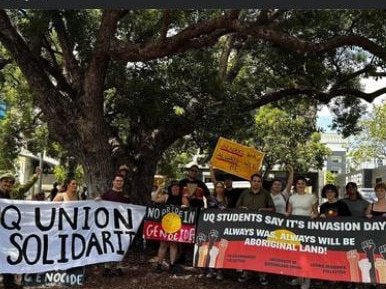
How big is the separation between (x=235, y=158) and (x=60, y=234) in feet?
17.6

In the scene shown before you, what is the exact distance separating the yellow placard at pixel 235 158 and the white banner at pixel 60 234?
4079mm

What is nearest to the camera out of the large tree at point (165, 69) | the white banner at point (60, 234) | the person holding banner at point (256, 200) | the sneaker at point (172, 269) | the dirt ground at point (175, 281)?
the white banner at point (60, 234)

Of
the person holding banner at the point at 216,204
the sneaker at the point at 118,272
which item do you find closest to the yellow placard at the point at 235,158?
the person holding banner at the point at 216,204

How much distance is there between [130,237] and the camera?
33.2 feet

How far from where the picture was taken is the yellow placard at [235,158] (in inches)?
541

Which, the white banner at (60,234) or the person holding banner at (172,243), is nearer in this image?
the white banner at (60,234)

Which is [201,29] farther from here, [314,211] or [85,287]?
[85,287]

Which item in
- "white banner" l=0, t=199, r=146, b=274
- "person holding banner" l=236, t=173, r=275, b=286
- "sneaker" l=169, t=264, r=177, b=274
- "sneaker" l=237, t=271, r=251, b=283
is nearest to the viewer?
"white banner" l=0, t=199, r=146, b=274

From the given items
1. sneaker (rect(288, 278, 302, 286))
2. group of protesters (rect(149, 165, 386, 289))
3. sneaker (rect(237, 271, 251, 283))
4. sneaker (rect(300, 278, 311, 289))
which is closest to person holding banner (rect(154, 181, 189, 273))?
group of protesters (rect(149, 165, 386, 289))

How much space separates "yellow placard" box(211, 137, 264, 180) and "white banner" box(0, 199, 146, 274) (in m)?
4.08

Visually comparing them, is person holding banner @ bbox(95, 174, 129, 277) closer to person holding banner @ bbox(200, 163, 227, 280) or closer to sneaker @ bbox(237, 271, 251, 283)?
person holding banner @ bbox(200, 163, 227, 280)

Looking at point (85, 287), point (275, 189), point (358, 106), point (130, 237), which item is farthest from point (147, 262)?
point (358, 106)

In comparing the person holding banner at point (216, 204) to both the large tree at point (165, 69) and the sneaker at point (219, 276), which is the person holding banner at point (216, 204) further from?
the large tree at point (165, 69)

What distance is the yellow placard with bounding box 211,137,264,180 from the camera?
45.1 feet
